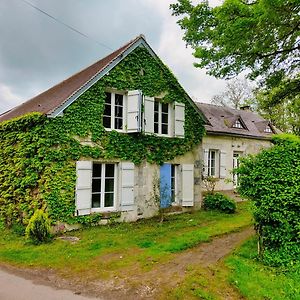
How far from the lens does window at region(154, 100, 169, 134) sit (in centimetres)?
1253

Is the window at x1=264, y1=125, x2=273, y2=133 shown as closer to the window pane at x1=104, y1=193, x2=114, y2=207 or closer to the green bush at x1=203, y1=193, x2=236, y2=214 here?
the green bush at x1=203, y1=193, x2=236, y2=214

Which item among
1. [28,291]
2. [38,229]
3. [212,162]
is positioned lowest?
[28,291]

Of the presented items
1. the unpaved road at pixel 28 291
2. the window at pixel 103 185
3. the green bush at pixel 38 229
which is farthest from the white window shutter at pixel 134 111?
the unpaved road at pixel 28 291

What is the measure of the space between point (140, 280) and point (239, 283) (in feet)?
5.96

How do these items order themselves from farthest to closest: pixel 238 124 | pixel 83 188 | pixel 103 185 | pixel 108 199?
pixel 238 124, pixel 108 199, pixel 103 185, pixel 83 188

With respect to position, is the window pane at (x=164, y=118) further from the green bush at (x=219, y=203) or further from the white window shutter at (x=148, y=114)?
the green bush at (x=219, y=203)

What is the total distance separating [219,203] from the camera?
1397 centimetres

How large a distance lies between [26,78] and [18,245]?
7.33 metres

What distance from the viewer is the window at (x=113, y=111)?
11242 mm

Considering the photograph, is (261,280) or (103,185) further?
(103,185)

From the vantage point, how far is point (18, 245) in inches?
335

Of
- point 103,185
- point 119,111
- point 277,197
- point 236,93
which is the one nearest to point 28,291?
point 277,197

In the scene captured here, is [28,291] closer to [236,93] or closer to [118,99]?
[118,99]

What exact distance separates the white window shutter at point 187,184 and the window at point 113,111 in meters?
3.50
